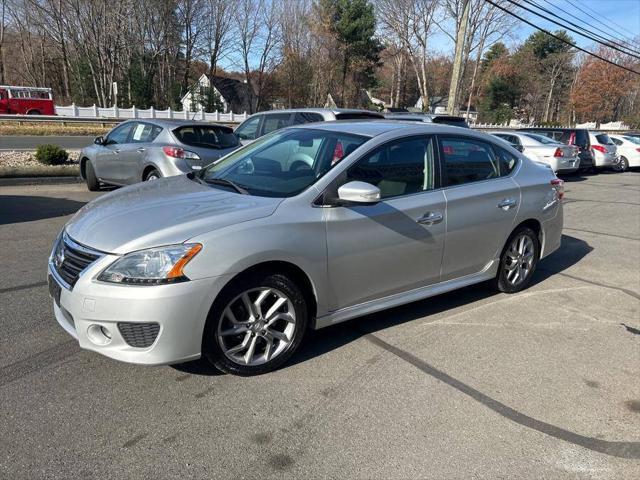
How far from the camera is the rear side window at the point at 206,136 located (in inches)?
344

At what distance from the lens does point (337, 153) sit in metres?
3.81

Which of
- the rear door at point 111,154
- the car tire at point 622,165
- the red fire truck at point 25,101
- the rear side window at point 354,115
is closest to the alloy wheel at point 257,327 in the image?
the rear side window at point 354,115

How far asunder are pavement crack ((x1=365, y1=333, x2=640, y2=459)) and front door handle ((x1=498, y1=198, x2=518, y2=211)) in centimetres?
184

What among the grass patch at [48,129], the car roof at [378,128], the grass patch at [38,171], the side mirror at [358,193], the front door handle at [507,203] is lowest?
the grass patch at [48,129]

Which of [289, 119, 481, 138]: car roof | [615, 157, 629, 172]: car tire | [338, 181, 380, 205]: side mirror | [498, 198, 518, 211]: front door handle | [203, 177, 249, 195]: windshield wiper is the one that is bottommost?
[615, 157, 629, 172]: car tire

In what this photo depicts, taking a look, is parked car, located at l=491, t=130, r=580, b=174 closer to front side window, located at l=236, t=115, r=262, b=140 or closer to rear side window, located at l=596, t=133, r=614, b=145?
rear side window, located at l=596, t=133, r=614, b=145

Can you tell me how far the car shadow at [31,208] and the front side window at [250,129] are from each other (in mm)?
3705

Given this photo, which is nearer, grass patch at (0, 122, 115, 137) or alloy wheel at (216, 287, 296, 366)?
alloy wheel at (216, 287, 296, 366)

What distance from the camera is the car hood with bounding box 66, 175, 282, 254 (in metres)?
2.97

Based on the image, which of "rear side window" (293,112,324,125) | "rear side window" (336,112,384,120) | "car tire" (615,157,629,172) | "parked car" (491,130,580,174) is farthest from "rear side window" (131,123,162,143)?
"car tire" (615,157,629,172)

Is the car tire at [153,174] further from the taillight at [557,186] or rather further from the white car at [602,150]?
the white car at [602,150]

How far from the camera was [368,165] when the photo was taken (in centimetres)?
380

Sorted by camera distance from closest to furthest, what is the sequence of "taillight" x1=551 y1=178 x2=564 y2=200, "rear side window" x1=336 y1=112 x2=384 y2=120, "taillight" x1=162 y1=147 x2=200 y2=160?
"taillight" x1=551 y1=178 x2=564 y2=200
"taillight" x1=162 y1=147 x2=200 y2=160
"rear side window" x1=336 y1=112 x2=384 y2=120

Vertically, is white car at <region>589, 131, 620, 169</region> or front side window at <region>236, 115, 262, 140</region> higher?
front side window at <region>236, 115, 262, 140</region>
